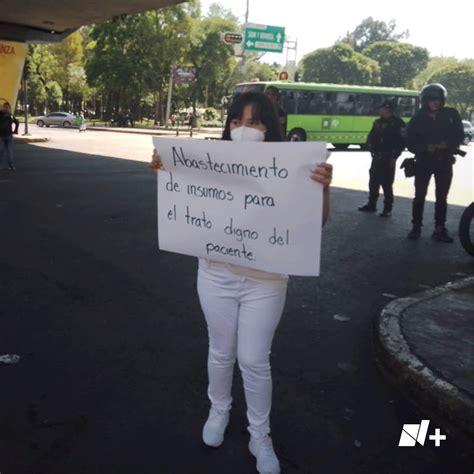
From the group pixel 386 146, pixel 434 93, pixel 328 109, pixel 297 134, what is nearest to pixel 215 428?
pixel 434 93

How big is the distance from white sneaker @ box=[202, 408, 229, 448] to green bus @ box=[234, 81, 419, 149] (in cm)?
2215

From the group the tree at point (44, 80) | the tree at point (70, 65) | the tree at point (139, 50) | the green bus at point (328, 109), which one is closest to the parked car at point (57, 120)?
the tree at point (139, 50)

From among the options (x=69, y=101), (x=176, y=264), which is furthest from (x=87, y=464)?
(x=69, y=101)

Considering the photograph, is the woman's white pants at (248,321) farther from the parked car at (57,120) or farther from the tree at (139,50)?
the tree at (139,50)

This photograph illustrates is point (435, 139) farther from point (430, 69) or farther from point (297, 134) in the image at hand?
point (430, 69)

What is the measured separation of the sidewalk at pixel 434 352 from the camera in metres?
2.99

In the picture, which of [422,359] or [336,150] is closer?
[422,359]

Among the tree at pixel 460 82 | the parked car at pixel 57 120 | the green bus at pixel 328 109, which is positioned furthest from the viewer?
the tree at pixel 460 82

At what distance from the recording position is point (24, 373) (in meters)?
3.33

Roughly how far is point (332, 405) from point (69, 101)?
235 ft

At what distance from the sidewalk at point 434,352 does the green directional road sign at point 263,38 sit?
3032 centimetres

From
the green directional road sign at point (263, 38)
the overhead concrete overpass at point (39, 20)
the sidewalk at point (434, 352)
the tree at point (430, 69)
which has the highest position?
the tree at point (430, 69)

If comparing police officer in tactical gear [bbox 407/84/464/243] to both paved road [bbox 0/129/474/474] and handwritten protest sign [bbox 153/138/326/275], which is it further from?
handwritten protest sign [bbox 153/138/326/275]

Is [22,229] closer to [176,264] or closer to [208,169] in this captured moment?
[176,264]
